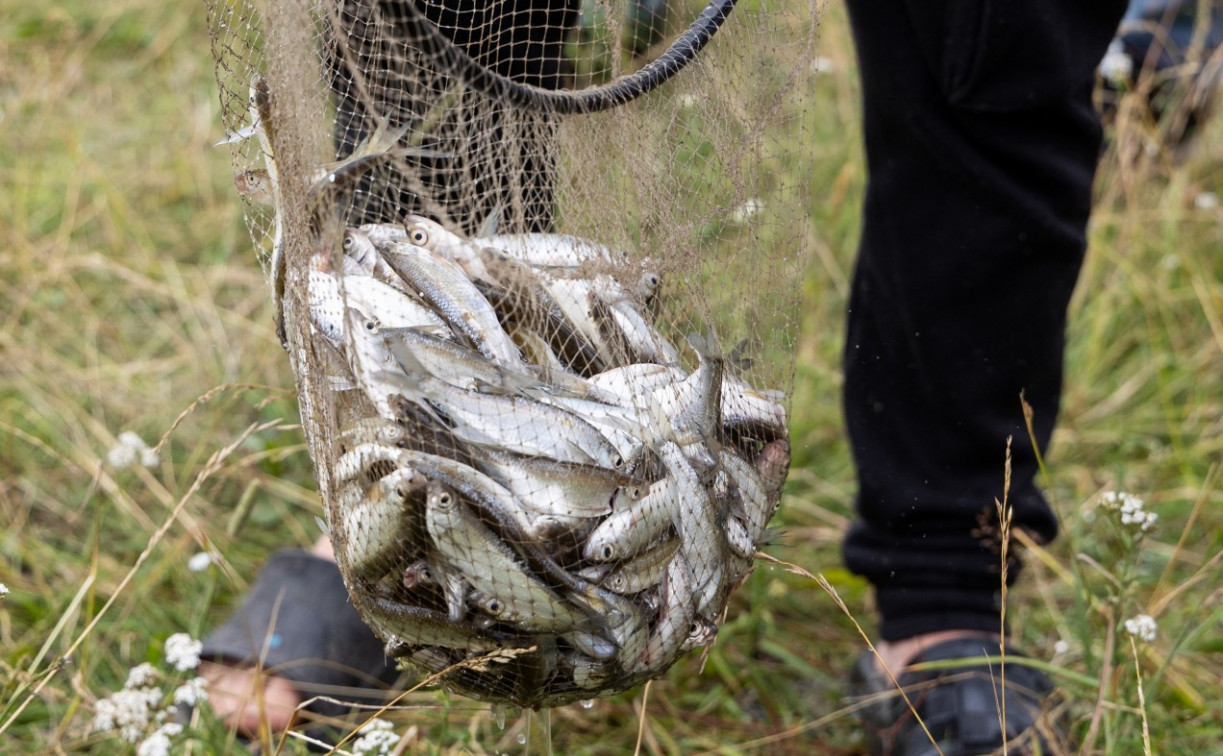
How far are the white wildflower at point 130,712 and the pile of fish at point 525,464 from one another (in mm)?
461

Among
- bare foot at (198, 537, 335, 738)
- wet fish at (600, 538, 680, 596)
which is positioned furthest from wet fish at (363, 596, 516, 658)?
bare foot at (198, 537, 335, 738)

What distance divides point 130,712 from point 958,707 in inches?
45.3

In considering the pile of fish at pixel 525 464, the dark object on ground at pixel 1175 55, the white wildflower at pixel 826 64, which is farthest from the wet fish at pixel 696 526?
the dark object on ground at pixel 1175 55

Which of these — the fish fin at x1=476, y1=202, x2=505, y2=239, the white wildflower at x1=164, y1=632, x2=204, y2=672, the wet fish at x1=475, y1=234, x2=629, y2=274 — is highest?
the fish fin at x1=476, y1=202, x2=505, y2=239

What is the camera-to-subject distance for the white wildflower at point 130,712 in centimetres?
142

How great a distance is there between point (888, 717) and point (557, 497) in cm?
100

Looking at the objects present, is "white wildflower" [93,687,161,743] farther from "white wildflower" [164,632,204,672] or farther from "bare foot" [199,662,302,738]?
"bare foot" [199,662,302,738]

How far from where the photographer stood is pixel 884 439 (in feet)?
5.96

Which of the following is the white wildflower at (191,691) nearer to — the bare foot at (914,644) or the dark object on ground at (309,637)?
the dark object on ground at (309,637)

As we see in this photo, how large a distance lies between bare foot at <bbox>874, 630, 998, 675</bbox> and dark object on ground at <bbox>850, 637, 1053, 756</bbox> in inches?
0.6

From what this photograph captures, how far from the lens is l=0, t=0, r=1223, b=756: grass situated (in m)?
1.74

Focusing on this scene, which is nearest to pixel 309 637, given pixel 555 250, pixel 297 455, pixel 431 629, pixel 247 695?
pixel 247 695

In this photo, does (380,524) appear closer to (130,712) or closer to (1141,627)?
(130,712)

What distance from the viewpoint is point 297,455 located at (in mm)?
2506
